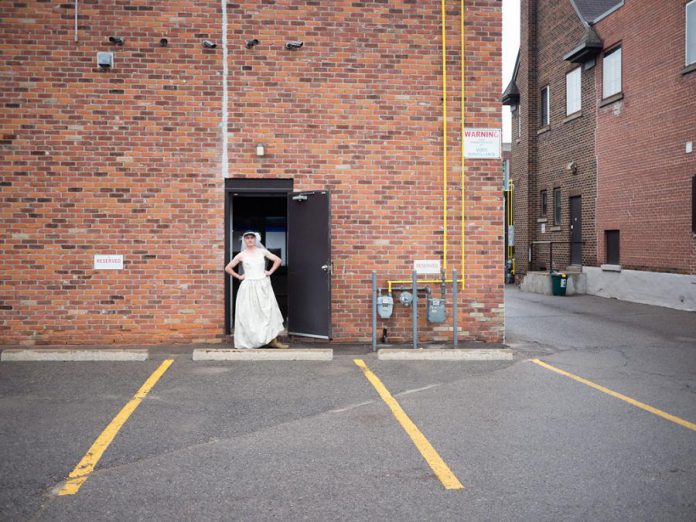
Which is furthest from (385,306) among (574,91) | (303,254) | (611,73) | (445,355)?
(574,91)

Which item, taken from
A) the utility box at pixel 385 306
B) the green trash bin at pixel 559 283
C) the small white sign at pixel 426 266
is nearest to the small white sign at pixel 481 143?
the small white sign at pixel 426 266

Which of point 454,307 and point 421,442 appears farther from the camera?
point 454,307

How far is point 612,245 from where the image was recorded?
20.0 m

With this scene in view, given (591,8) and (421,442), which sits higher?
(591,8)

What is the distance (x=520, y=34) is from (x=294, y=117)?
1932 centimetres

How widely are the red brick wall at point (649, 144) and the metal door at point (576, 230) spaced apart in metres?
1.74

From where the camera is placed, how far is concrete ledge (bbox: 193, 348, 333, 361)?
30.4ft

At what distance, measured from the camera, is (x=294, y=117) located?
407 inches

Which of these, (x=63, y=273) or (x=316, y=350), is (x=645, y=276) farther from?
(x=63, y=273)

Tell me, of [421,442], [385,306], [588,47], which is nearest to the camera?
[421,442]

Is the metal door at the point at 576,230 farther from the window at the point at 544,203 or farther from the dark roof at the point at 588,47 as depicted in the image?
the dark roof at the point at 588,47

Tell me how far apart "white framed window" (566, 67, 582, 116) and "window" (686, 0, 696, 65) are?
5639 millimetres

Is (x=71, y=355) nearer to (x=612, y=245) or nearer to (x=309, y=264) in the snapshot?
(x=309, y=264)

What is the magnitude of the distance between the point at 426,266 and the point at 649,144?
10.4 metres
